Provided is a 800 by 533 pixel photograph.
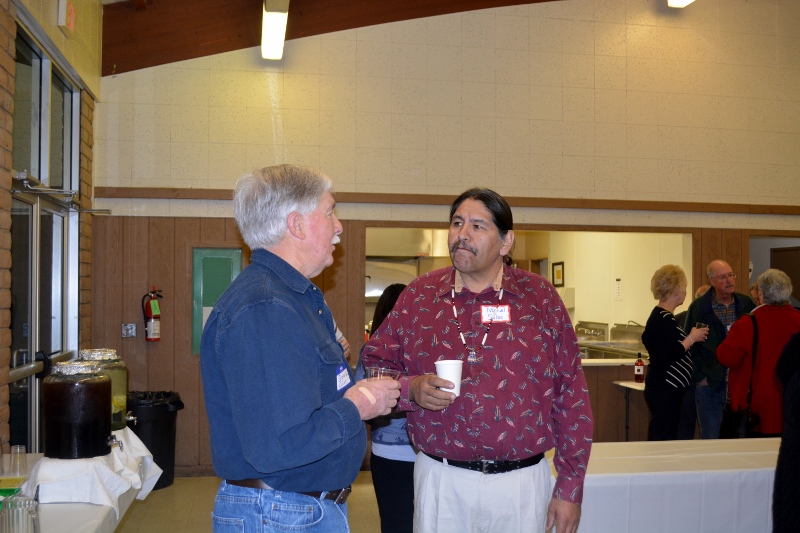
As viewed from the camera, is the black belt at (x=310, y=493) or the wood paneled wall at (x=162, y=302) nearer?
the black belt at (x=310, y=493)

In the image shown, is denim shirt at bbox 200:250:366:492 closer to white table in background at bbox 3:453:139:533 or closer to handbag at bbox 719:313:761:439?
white table in background at bbox 3:453:139:533

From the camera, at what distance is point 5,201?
391 centimetres

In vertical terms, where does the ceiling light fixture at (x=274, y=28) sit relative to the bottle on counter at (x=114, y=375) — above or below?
above

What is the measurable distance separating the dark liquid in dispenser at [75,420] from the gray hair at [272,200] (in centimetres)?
129

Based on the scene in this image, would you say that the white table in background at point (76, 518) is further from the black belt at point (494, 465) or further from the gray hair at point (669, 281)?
the gray hair at point (669, 281)

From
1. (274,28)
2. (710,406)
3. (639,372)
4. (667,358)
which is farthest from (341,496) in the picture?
(639,372)

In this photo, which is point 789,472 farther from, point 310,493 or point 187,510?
point 187,510

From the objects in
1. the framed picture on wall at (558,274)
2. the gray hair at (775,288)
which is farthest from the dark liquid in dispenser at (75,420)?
the framed picture on wall at (558,274)

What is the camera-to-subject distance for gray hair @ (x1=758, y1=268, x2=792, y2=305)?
4953 mm

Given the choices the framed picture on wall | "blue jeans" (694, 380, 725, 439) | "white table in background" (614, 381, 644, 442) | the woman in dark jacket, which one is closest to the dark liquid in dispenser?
the woman in dark jacket

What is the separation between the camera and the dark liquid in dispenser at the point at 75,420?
259cm

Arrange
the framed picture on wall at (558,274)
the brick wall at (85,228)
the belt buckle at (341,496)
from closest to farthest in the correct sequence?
1. the belt buckle at (341,496)
2. the brick wall at (85,228)
3. the framed picture on wall at (558,274)

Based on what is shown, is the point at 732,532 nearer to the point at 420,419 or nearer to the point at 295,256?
the point at 420,419

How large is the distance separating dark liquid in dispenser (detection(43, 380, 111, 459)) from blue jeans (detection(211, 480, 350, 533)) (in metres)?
1.17
